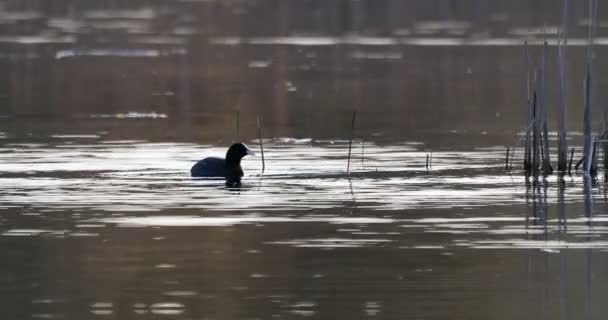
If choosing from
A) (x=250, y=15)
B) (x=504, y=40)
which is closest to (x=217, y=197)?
(x=504, y=40)

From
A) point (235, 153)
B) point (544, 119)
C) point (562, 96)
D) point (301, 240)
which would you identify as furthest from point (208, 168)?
point (301, 240)

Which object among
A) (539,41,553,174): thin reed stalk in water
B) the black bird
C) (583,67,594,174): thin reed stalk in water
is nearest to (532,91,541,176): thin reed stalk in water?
(539,41,553,174): thin reed stalk in water

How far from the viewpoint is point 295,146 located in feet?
77.0

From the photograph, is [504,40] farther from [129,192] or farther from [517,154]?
[129,192]

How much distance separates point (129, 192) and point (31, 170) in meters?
2.49

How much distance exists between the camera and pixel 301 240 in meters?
14.2

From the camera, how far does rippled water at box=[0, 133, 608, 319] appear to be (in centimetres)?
1138

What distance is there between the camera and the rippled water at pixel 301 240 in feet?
37.3

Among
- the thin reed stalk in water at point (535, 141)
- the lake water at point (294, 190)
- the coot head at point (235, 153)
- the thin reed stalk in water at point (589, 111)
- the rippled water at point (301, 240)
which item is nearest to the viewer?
the rippled water at point (301, 240)

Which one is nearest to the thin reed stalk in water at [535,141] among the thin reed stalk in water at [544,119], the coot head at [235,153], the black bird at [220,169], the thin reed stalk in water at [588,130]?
the thin reed stalk in water at [544,119]

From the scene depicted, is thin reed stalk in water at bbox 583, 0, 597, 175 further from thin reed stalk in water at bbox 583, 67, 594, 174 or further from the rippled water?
the rippled water

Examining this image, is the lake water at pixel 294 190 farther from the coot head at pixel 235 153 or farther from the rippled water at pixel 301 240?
the coot head at pixel 235 153

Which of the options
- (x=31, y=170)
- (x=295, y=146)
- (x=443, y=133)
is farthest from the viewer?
(x=443, y=133)

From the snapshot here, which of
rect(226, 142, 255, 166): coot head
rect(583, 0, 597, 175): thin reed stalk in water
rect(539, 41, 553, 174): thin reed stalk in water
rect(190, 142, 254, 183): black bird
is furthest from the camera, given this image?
rect(226, 142, 255, 166): coot head
